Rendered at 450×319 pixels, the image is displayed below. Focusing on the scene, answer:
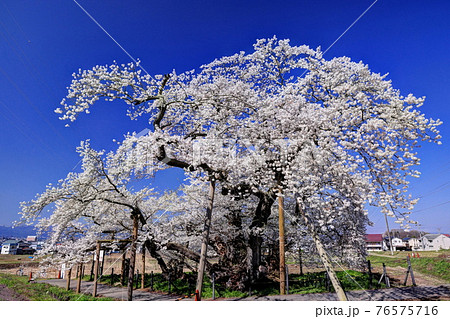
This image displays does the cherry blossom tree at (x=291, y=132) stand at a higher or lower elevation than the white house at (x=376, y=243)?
higher

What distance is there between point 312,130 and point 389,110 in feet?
7.58

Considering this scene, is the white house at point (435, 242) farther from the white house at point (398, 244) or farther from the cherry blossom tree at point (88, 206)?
the cherry blossom tree at point (88, 206)

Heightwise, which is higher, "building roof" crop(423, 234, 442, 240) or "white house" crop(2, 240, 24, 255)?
"building roof" crop(423, 234, 442, 240)

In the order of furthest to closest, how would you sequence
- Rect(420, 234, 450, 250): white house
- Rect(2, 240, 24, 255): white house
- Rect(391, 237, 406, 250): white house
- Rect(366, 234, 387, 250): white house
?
Rect(366, 234, 387, 250): white house → Rect(391, 237, 406, 250): white house → Rect(420, 234, 450, 250): white house → Rect(2, 240, 24, 255): white house

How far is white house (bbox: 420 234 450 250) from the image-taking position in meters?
54.1

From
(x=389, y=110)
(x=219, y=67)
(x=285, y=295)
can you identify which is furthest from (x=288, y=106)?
(x=285, y=295)

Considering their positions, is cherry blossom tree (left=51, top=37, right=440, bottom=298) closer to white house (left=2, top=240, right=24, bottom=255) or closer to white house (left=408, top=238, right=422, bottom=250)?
white house (left=2, top=240, right=24, bottom=255)

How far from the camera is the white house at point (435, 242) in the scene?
5409 cm

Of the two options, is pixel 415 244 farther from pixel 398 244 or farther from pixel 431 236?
pixel 398 244

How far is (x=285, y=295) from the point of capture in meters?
9.63

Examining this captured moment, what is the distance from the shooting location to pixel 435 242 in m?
56.5

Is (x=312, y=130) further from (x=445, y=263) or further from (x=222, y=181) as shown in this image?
(x=445, y=263)

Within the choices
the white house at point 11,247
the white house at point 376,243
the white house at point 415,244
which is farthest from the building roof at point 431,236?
the white house at point 11,247

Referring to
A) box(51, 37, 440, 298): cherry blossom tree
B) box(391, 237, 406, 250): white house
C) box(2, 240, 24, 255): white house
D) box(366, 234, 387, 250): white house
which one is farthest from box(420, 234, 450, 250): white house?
box(2, 240, 24, 255): white house
